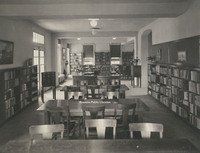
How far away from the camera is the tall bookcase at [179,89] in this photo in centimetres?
563

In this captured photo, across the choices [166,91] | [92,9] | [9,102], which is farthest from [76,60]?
[92,9]

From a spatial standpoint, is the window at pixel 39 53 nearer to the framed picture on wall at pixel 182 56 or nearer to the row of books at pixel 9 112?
the row of books at pixel 9 112

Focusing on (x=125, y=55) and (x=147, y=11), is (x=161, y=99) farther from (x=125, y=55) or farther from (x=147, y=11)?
(x=125, y=55)

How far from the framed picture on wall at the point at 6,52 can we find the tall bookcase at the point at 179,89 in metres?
4.92

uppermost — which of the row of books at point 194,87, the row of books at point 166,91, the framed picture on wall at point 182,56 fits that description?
the framed picture on wall at point 182,56

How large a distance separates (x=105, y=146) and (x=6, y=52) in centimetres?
541

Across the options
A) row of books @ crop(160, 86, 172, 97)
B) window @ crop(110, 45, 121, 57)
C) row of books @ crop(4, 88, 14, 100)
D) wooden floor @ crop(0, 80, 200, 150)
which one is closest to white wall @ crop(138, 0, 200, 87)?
row of books @ crop(160, 86, 172, 97)

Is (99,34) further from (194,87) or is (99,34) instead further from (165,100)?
(194,87)

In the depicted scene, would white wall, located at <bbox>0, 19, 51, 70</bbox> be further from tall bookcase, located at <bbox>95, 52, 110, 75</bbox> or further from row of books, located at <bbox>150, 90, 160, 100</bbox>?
tall bookcase, located at <bbox>95, 52, 110, 75</bbox>

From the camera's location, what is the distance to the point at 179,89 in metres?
6.75

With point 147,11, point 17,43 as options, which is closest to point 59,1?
point 147,11

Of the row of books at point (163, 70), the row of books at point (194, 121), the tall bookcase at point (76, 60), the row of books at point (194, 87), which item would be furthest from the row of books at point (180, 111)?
the tall bookcase at point (76, 60)

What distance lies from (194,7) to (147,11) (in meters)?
1.16

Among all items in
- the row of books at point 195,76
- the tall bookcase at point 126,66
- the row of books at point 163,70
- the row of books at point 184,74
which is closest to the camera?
the row of books at point 195,76
